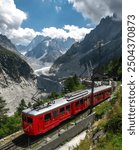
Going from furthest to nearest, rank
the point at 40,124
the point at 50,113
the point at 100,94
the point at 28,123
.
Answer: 1. the point at 100,94
2. the point at 50,113
3. the point at 28,123
4. the point at 40,124

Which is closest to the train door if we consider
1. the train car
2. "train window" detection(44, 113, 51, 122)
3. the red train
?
the red train

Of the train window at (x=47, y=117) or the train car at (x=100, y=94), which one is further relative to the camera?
the train car at (x=100, y=94)

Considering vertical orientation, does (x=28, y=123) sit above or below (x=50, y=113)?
below

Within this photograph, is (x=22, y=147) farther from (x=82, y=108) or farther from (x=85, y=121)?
(x=82, y=108)

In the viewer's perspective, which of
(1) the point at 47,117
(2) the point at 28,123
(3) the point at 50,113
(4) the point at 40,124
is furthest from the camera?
(3) the point at 50,113

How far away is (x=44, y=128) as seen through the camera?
85.7 ft

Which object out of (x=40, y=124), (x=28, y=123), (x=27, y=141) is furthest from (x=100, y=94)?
(x=28, y=123)

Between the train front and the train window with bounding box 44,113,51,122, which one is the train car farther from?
the train front

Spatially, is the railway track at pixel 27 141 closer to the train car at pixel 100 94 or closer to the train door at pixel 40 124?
the train door at pixel 40 124

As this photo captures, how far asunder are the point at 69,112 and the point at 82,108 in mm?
3916

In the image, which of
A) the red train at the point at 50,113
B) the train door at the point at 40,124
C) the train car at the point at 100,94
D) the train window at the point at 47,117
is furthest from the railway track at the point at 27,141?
the train car at the point at 100,94

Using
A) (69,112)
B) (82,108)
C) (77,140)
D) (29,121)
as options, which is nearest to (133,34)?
(29,121)

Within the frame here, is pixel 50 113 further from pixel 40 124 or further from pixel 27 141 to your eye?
pixel 27 141

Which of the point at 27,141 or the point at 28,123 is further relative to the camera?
the point at 27,141
